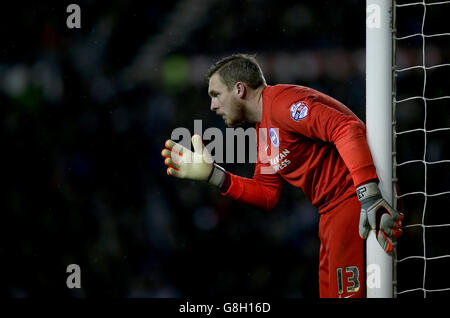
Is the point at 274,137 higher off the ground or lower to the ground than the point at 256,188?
higher

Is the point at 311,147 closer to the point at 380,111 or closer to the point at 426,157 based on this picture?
the point at 380,111

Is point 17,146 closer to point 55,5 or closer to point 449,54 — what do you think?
point 55,5

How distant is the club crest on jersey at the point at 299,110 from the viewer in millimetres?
1580

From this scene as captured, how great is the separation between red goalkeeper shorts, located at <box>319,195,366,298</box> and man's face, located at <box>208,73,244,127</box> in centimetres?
45

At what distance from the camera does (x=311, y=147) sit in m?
1.71

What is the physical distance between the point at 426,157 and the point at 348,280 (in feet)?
7.55

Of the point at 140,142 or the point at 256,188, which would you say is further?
the point at 140,142

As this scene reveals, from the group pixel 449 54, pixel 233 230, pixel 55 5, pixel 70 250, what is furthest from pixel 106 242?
pixel 449 54

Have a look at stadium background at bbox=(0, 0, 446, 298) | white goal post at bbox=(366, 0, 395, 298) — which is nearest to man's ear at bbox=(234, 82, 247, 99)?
white goal post at bbox=(366, 0, 395, 298)

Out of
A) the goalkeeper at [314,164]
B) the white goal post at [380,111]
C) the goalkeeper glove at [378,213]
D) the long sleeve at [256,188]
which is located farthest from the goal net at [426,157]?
the goalkeeper glove at [378,213]

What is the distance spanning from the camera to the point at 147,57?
3.99 metres

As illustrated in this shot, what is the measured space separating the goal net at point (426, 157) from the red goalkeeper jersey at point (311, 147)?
1942mm

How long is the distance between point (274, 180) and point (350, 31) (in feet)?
7.52

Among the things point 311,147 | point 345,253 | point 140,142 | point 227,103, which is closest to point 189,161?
point 227,103
